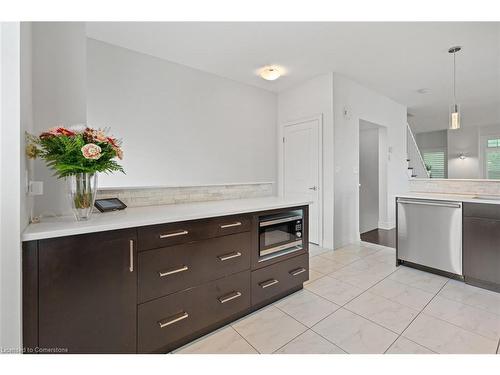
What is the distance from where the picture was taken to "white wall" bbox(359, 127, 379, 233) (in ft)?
17.2

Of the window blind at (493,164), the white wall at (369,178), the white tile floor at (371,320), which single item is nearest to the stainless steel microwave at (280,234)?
the white tile floor at (371,320)

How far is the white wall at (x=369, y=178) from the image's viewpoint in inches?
206

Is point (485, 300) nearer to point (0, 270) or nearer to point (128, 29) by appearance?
point (0, 270)

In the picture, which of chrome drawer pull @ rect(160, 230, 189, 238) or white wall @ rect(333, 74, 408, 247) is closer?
chrome drawer pull @ rect(160, 230, 189, 238)

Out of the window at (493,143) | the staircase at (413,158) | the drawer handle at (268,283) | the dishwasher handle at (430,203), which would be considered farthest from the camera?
the window at (493,143)

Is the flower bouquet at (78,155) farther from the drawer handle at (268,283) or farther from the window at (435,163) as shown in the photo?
the window at (435,163)

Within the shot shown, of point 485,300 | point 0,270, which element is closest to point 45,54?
point 0,270

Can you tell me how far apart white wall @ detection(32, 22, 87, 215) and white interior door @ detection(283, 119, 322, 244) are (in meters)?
3.13

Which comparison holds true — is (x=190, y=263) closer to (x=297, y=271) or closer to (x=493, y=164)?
(x=297, y=271)

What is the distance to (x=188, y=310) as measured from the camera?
5.08 ft

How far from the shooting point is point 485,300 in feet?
7.18

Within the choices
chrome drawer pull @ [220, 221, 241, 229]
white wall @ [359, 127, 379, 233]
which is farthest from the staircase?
chrome drawer pull @ [220, 221, 241, 229]

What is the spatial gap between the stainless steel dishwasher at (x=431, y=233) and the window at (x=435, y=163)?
699cm

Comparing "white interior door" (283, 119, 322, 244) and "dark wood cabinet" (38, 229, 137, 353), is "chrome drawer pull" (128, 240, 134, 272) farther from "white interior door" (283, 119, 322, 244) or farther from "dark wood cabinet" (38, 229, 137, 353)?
"white interior door" (283, 119, 322, 244)
